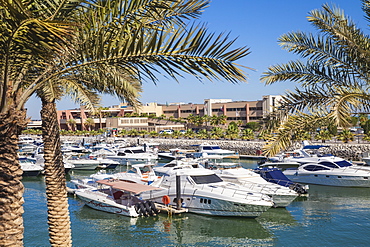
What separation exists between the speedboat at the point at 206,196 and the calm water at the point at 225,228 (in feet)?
1.77

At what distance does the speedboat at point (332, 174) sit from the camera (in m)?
29.7

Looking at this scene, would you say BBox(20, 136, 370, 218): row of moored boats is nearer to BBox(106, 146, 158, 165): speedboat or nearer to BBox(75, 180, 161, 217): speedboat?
BBox(75, 180, 161, 217): speedboat

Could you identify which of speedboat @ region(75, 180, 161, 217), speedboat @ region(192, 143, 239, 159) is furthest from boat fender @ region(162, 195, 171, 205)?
speedboat @ region(192, 143, 239, 159)

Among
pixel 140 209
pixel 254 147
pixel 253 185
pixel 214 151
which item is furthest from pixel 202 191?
pixel 254 147

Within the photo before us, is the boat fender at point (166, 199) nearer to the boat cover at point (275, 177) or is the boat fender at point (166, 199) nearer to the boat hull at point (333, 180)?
the boat cover at point (275, 177)

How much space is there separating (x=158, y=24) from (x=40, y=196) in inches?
983

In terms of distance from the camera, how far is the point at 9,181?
592cm

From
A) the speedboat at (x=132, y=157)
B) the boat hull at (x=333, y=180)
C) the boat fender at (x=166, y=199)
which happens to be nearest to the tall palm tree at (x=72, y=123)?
the speedboat at (x=132, y=157)

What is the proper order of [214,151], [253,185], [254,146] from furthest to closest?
[254,146] < [214,151] < [253,185]

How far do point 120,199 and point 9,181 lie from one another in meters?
19.0

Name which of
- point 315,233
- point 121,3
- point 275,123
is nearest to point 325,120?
Answer: point 275,123

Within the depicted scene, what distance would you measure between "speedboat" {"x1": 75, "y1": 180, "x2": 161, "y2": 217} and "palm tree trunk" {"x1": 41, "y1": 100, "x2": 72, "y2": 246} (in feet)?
43.9

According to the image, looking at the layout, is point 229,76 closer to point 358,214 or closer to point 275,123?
point 275,123

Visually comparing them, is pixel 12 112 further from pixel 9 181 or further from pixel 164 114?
pixel 164 114
